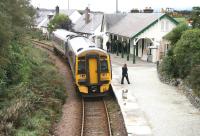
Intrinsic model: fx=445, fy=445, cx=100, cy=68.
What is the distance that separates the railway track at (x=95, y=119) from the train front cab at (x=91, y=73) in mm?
670

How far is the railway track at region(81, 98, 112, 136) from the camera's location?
17016 mm

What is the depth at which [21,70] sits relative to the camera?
71.2 ft

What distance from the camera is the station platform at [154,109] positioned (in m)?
16.5

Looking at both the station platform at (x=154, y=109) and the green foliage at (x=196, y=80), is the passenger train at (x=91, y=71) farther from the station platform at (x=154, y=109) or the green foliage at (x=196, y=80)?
the green foliage at (x=196, y=80)

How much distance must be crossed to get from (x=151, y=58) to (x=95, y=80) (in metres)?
15.7

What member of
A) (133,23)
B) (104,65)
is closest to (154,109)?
(104,65)

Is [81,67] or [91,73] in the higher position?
[81,67]

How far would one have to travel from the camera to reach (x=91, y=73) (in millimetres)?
22516

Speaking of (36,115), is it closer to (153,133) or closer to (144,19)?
(153,133)

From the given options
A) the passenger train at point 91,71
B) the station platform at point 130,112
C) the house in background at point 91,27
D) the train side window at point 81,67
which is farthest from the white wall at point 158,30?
the train side window at point 81,67

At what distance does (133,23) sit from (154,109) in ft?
77.8

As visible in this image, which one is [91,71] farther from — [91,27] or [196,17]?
[91,27]

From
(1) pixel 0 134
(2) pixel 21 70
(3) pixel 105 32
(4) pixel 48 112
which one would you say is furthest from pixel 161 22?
(1) pixel 0 134

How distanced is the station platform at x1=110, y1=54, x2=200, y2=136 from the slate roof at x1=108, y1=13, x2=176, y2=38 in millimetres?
10337
